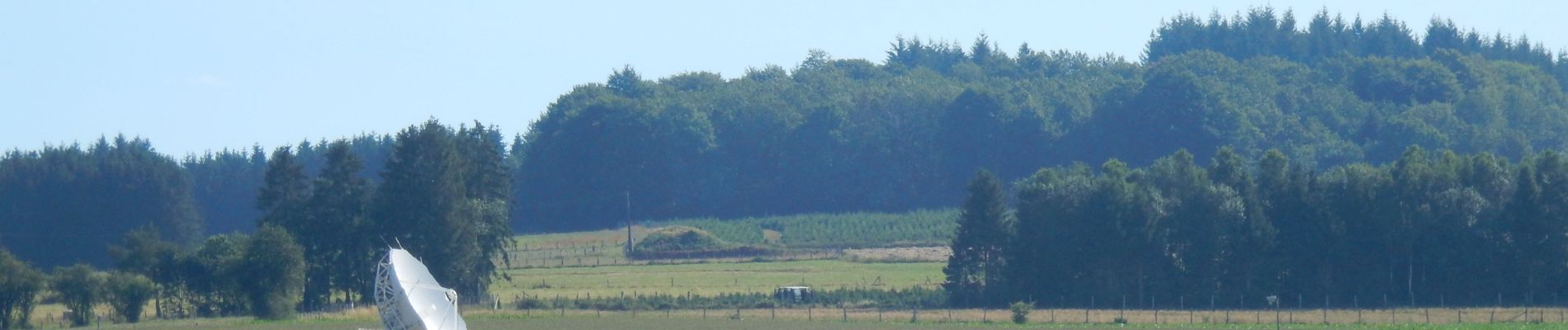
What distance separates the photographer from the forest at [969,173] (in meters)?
77.3

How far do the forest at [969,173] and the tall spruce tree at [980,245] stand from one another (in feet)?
2.54

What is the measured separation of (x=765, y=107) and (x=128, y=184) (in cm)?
5660

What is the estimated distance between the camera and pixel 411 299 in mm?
49156

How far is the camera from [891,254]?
101 meters

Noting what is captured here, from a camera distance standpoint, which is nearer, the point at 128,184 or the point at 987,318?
the point at 987,318

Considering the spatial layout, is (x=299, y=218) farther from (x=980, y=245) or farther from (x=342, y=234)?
(x=980, y=245)

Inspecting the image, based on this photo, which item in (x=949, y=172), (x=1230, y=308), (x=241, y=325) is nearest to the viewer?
(x=241, y=325)

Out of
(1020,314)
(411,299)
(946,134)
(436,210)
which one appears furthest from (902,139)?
(411,299)

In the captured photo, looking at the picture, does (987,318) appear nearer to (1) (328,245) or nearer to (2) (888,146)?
(1) (328,245)

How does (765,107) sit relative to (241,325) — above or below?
above

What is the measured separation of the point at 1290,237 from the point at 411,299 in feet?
138

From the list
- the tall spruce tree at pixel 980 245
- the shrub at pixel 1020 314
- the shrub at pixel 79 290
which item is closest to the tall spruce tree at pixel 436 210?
the shrub at pixel 79 290

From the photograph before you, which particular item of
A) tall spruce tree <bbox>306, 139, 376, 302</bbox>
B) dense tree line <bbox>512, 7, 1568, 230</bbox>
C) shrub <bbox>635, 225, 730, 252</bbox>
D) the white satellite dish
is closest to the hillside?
dense tree line <bbox>512, 7, 1568, 230</bbox>

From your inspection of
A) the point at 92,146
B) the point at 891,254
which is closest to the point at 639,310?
the point at 891,254
